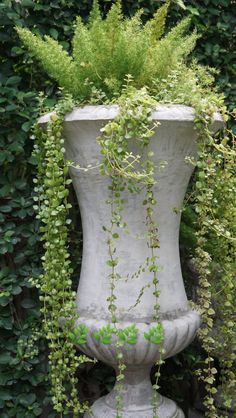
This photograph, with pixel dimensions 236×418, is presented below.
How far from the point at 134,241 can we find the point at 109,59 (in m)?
0.59

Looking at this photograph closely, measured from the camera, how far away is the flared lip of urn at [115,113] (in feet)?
5.23

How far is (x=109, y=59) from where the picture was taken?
177cm

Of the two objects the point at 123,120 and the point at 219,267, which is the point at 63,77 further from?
the point at 219,267

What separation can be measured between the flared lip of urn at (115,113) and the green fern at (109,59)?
100mm

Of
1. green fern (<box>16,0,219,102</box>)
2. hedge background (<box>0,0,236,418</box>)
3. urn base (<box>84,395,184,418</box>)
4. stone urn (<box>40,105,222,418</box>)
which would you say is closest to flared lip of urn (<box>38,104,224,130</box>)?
stone urn (<box>40,105,222,418</box>)

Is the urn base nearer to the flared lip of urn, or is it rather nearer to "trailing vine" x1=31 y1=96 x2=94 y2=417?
"trailing vine" x1=31 y1=96 x2=94 y2=417

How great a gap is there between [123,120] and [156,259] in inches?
18.6

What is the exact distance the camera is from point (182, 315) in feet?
5.92

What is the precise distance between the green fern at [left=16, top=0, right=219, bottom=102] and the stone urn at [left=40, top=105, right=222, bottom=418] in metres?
0.16

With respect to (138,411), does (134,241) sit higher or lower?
higher

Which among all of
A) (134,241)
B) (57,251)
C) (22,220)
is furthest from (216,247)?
(22,220)

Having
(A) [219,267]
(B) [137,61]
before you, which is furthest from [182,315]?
(B) [137,61]

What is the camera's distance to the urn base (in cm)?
181

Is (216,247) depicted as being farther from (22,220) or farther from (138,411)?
(22,220)
